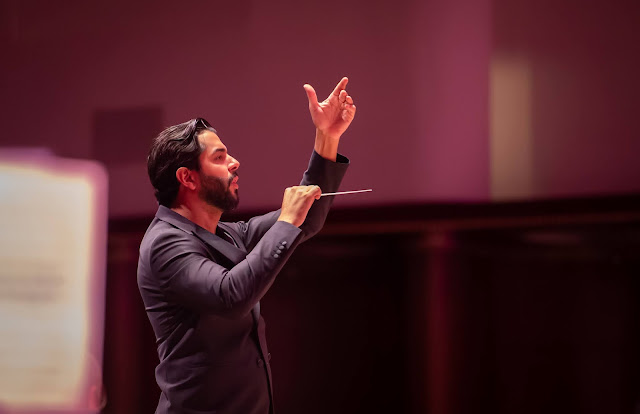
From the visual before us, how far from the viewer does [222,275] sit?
1.31 meters

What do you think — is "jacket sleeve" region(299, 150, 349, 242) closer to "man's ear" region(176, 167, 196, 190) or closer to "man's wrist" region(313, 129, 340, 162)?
"man's wrist" region(313, 129, 340, 162)

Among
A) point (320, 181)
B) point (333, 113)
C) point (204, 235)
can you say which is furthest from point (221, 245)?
point (333, 113)

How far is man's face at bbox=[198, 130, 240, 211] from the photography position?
1.47 m

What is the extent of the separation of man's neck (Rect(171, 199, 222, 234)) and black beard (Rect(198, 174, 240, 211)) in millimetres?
21

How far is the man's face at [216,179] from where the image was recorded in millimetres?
1472

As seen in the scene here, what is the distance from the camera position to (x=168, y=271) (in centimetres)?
137

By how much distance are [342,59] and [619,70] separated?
34.6 inches

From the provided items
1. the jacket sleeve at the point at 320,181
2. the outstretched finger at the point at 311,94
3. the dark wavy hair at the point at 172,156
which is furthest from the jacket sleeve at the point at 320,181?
the dark wavy hair at the point at 172,156

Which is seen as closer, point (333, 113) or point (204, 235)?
point (204, 235)

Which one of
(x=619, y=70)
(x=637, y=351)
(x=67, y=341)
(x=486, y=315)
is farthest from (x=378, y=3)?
(x=67, y=341)

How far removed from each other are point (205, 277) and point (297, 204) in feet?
0.73

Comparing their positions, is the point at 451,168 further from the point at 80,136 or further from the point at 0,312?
the point at 0,312

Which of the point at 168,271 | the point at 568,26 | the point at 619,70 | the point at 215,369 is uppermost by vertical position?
the point at 568,26

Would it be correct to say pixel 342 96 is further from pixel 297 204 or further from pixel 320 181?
pixel 297 204
